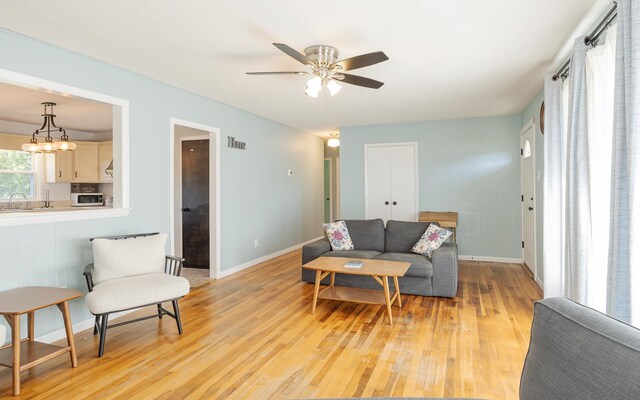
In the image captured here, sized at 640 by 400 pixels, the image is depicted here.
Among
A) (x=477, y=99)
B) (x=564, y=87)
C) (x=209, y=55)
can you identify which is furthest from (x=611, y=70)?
(x=209, y=55)

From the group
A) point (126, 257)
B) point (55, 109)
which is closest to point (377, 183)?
point (126, 257)

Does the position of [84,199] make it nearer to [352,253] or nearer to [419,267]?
[352,253]

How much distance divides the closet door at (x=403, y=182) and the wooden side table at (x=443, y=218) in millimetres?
286

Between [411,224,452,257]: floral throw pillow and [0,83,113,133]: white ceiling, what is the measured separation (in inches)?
→ 157

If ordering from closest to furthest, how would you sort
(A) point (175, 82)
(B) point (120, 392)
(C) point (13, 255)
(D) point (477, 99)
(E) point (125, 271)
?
(B) point (120, 392)
(C) point (13, 255)
(E) point (125, 271)
(A) point (175, 82)
(D) point (477, 99)

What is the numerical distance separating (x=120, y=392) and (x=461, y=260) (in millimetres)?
5507

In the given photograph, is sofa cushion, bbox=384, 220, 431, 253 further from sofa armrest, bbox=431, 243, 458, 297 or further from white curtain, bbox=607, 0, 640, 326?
white curtain, bbox=607, 0, 640, 326

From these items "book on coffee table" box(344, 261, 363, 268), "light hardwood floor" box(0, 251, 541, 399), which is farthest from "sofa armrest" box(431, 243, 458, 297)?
"book on coffee table" box(344, 261, 363, 268)

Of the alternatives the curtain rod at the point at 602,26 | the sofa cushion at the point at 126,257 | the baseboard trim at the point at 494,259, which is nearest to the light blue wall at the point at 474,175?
the baseboard trim at the point at 494,259

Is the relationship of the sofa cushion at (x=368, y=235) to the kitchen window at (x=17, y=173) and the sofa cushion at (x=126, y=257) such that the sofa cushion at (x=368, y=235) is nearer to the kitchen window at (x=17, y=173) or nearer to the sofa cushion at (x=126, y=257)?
the sofa cushion at (x=126, y=257)

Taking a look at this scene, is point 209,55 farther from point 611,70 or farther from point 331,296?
point 611,70

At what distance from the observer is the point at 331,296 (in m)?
3.81

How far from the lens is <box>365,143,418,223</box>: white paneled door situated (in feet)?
22.0

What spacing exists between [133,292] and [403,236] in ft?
11.1
